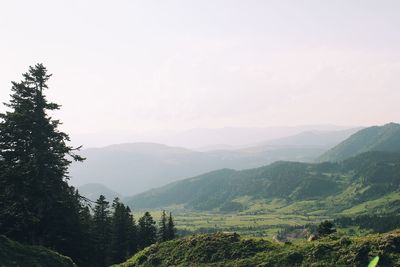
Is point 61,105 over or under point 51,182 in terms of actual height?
over

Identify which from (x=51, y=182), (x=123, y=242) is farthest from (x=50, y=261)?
(x=123, y=242)

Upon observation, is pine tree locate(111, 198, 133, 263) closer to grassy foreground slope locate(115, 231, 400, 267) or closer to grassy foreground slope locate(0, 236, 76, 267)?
grassy foreground slope locate(115, 231, 400, 267)

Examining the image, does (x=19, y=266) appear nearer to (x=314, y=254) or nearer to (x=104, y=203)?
(x=314, y=254)

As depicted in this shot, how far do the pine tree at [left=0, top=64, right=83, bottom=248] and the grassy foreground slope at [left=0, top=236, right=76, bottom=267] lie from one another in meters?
8.81

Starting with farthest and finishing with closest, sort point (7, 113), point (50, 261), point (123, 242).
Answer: point (123, 242) → point (7, 113) → point (50, 261)

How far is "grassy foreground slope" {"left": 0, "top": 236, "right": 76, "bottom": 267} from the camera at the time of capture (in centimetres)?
3096

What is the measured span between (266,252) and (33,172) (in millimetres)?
24936

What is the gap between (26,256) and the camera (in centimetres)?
3256

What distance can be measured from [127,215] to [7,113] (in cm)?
5169

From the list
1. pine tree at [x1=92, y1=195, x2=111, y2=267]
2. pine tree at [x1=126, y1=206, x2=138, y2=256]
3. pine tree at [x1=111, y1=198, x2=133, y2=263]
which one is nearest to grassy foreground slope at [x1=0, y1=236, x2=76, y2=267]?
pine tree at [x1=92, y1=195, x2=111, y2=267]

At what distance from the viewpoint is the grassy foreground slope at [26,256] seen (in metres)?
31.0

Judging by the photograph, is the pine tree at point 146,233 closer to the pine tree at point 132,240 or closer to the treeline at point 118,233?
the treeline at point 118,233

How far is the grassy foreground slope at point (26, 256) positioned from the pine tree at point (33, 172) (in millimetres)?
8807

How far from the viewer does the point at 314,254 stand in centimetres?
3728
